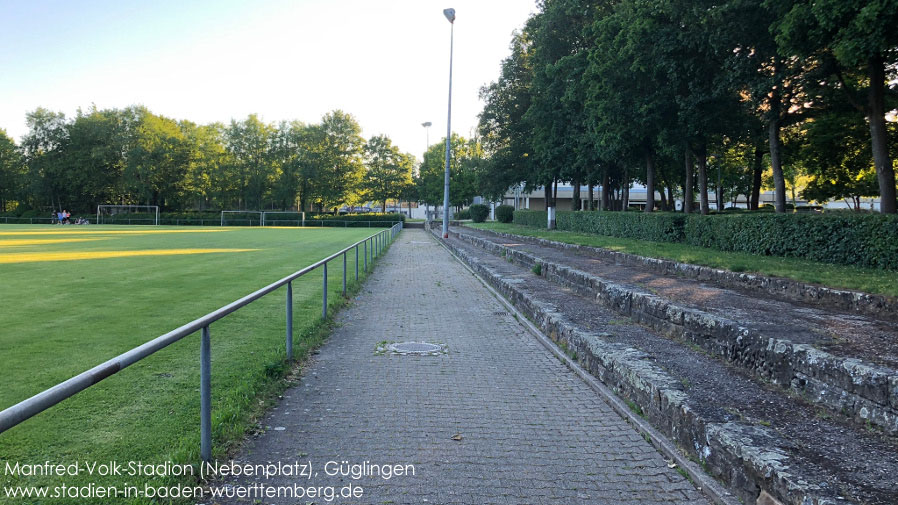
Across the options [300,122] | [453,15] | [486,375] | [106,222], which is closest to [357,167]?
[300,122]

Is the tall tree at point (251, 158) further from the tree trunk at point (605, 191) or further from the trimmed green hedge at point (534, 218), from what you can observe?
the tree trunk at point (605, 191)

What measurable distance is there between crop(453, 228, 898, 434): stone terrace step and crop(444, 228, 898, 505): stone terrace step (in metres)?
0.18

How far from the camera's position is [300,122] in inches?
3130

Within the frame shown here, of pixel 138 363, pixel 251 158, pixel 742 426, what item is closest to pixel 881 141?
pixel 742 426

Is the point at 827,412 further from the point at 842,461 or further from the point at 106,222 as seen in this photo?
the point at 106,222

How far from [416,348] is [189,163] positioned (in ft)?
254

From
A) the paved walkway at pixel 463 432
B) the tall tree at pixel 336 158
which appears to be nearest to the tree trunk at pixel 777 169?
the paved walkway at pixel 463 432

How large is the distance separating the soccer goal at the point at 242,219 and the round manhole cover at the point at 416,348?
203ft

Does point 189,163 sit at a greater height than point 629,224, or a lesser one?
greater

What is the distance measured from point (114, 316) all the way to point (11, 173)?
3516 inches

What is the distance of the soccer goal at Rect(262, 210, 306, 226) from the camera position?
215 ft

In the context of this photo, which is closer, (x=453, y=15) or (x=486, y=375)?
(x=486, y=375)

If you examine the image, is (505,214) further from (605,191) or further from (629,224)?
(629,224)

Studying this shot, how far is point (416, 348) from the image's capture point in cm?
694
